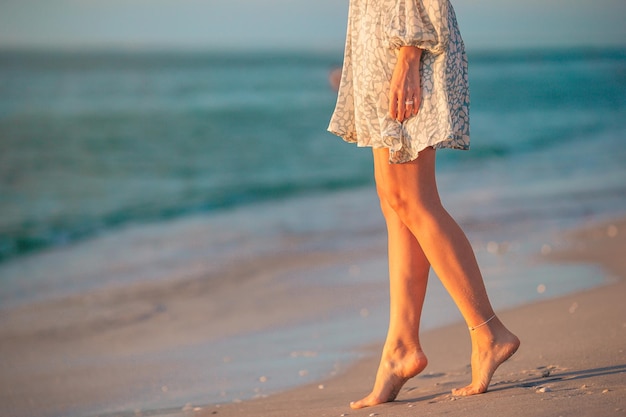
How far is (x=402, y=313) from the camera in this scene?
8.76ft

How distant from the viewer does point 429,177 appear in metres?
2.56

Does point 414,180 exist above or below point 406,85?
below

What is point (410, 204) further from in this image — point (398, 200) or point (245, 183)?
point (245, 183)

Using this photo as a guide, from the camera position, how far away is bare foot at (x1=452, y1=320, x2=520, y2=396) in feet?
8.32

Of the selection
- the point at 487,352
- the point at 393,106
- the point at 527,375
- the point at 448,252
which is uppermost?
the point at 393,106

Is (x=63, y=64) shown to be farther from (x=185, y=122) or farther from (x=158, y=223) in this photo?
(x=158, y=223)

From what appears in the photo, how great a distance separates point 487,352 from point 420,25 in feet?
3.17

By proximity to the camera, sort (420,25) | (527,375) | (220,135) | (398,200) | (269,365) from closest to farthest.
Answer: (420,25)
(398,200)
(527,375)
(269,365)
(220,135)

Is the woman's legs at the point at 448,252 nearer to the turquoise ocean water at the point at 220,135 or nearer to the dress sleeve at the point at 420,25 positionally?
the dress sleeve at the point at 420,25

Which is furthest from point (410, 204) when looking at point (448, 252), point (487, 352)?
point (487, 352)

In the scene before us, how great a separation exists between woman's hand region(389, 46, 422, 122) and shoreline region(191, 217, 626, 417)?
0.85 metres

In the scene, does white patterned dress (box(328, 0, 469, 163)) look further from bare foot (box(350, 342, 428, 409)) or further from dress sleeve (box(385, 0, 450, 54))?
bare foot (box(350, 342, 428, 409))

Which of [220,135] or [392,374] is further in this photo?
[220,135]

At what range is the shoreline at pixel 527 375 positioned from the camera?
91.6 inches
